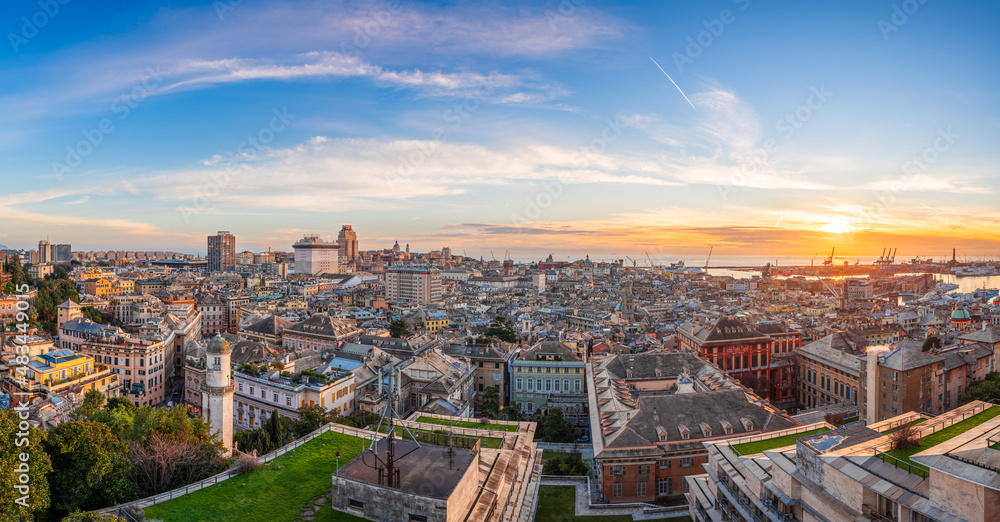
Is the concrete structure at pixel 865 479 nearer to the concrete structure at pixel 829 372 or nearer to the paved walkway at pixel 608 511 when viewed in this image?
the paved walkway at pixel 608 511

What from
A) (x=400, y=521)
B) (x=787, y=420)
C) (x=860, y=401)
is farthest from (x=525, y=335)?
(x=400, y=521)

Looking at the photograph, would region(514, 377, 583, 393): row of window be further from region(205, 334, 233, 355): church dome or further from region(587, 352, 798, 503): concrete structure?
region(205, 334, 233, 355): church dome

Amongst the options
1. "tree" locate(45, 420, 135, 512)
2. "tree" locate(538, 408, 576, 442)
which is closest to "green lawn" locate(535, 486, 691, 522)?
"tree" locate(538, 408, 576, 442)

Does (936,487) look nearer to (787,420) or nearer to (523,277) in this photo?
(787,420)

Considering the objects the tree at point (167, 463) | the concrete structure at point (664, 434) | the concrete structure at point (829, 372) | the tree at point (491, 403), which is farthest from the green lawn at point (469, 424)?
the concrete structure at point (829, 372)

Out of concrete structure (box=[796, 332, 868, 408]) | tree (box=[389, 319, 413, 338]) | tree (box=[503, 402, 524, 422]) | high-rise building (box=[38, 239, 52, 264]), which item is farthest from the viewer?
high-rise building (box=[38, 239, 52, 264])
